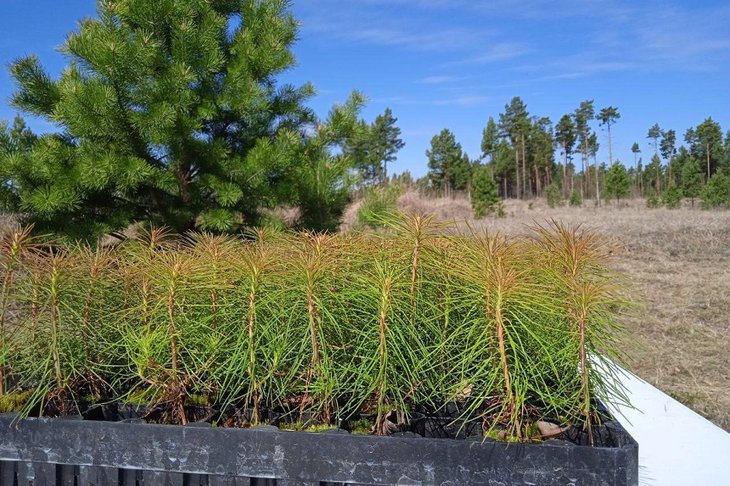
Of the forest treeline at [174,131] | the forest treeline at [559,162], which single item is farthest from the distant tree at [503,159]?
Answer: the forest treeline at [174,131]

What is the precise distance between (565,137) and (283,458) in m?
45.4

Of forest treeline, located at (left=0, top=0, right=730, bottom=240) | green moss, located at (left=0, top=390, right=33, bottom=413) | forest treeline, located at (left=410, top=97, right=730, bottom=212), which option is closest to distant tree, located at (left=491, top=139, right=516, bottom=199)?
forest treeline, located at (left=410, top=97, right=730, bottom=212)

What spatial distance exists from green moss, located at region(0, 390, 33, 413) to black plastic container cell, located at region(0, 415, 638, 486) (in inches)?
6.1

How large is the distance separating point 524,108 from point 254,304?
135 ft

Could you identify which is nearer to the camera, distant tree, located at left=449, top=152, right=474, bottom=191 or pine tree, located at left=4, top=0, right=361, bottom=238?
pine tree, located at left=4, top=0, right=361, bottom=238

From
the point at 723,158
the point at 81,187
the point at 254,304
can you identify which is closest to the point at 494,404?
the point at 254,304

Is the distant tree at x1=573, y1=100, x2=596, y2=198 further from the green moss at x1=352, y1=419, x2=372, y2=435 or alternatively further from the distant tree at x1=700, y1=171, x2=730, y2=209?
the green moss at x1=352, y1=419, x2=372, y2=435

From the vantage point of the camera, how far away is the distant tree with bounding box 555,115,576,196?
135ft

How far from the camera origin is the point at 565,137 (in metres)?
42.6

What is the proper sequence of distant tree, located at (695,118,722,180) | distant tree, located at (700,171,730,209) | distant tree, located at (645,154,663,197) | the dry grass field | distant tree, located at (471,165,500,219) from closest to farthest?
the dry grass field < distant tree, located at (471,165,500,219) < distant tree, located at (700,171,730,209) < distant tree, located at (695,118,722,180) < distant tree, located at (645,154,663,197)

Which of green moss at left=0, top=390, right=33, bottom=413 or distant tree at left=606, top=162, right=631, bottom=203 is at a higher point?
distant tree at left=606, top=162, right=631, bottom=203

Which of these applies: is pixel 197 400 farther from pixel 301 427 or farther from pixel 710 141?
pixel 710 141

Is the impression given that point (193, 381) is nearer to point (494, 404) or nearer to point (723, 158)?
point (494, 404)

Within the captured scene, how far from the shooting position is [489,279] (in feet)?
3.81
